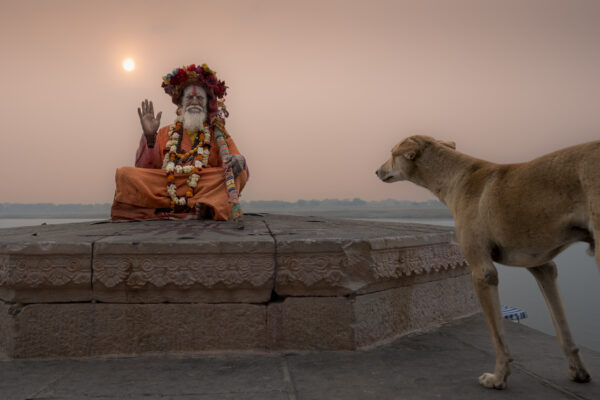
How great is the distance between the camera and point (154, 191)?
14.6ft

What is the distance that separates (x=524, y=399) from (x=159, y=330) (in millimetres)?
2114

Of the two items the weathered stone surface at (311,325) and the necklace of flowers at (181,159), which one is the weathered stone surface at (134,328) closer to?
the weathered stone surface at (311,325)

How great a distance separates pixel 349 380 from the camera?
2.23 meters

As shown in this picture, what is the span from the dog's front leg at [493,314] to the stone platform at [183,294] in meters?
0.79

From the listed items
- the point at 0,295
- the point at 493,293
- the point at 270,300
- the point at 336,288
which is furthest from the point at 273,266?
the point at 0,295

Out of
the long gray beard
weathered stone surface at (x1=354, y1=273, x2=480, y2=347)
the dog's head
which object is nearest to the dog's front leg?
the dog's head

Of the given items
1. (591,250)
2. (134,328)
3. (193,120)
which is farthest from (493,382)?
(193,120)

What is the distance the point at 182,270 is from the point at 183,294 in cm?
18

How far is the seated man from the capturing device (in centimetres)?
437

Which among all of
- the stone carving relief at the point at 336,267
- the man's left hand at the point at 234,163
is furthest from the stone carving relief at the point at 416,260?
the man's left hand at the point at 234,163

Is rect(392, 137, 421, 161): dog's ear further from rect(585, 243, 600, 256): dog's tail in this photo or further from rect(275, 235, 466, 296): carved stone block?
rect(585, 243, 600, 256): dog's tail

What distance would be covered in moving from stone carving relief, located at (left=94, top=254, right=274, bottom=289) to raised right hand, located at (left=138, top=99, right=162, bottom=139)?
2.34 m

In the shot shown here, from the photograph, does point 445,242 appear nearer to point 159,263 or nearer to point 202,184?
point 159,263

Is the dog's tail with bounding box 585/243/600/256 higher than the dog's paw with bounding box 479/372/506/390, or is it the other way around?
the dog's tail with bounding box 585/243/600/256
